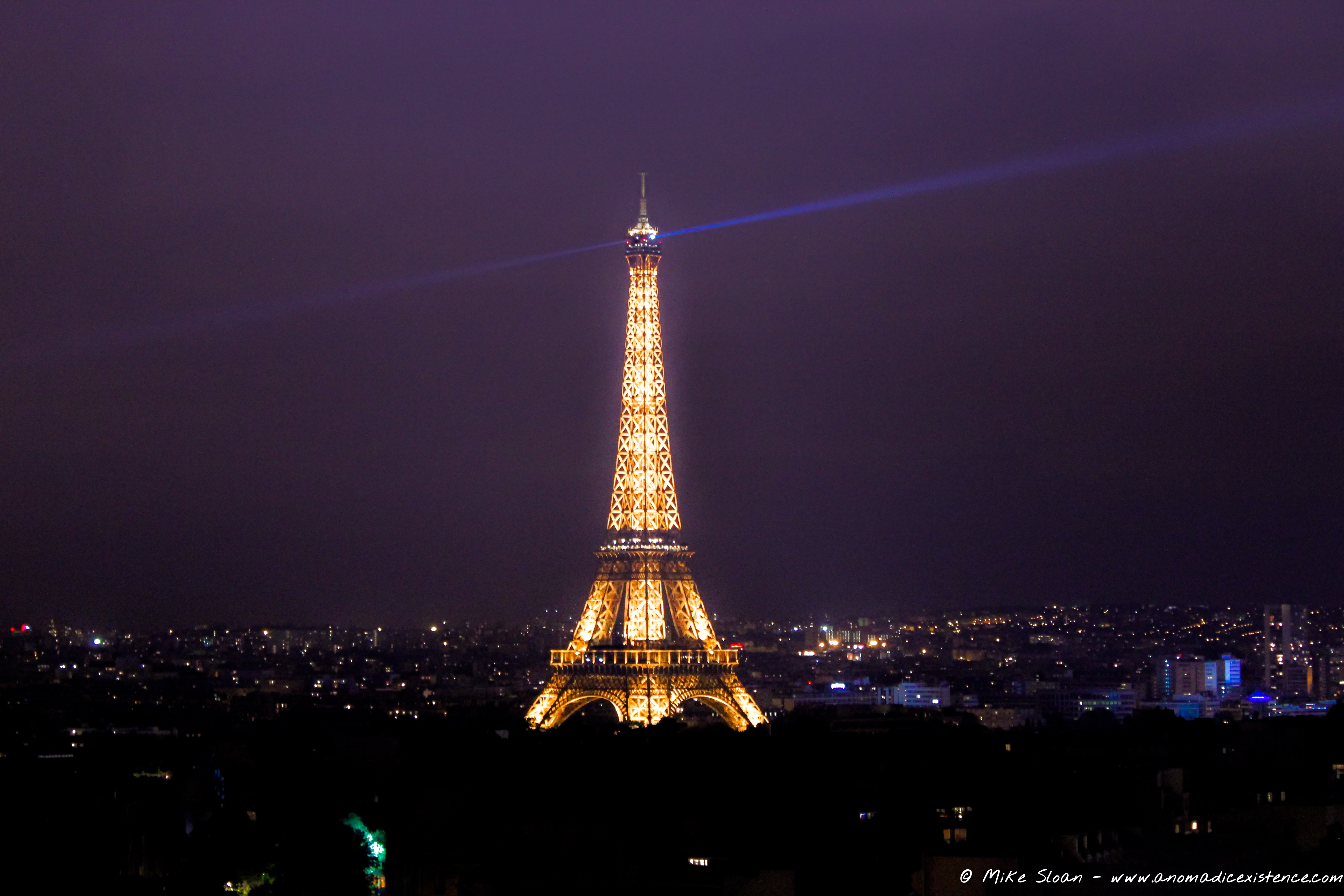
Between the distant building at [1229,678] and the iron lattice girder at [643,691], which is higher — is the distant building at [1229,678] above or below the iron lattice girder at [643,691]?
above

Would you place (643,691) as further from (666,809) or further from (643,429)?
(666,809)

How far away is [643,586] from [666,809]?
30.7 m

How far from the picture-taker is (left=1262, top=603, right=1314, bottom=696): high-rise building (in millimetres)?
139500

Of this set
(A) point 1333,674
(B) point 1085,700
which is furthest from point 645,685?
(A) point 1333,674

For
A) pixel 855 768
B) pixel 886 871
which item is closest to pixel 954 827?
pixel 886 871

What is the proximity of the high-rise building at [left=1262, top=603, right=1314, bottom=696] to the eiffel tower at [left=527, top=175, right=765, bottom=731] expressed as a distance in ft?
226

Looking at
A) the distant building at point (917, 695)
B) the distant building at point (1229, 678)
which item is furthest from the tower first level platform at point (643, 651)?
the distant building at point (1229, 678)

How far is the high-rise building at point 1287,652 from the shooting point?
13950 cm

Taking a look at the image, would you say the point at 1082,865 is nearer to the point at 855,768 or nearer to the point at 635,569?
the point at 855,768

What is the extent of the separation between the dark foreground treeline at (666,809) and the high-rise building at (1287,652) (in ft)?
250

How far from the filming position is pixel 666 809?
141ft

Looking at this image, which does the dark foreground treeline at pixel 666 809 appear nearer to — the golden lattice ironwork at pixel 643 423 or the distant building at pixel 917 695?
the golden lattice ironwork at pixel 643 423

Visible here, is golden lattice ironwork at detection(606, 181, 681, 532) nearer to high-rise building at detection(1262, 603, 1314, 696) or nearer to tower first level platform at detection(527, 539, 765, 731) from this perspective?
tower first level platform at detection(527, 539, 765, 731)

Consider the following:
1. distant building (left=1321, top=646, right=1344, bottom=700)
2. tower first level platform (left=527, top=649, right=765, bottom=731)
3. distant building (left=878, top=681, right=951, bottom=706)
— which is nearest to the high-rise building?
distant building (left=1321, top=646, right=1344, bottom=700)
